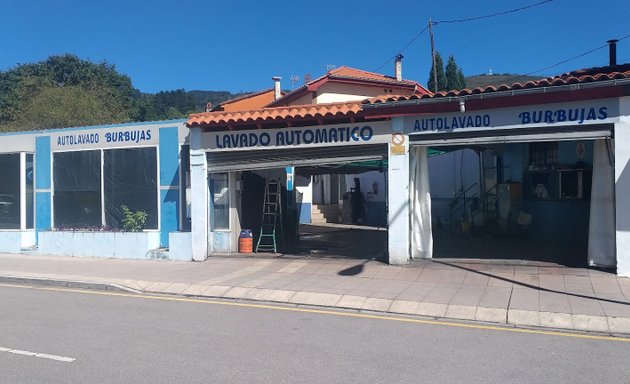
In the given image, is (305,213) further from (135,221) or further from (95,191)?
(135,221)

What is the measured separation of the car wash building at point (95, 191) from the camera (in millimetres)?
14422

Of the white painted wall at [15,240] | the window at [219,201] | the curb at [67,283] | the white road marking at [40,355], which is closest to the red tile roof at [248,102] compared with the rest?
the white painted wall at [15,240]

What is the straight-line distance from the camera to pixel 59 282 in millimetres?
11336

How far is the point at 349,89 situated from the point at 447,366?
80.0 ft

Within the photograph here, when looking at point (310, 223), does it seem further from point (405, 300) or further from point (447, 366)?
point (447, 366)

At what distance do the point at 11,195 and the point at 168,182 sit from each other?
5.46 m

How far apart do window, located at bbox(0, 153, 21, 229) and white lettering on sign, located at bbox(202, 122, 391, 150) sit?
6696 mm

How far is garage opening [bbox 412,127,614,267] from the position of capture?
14.2 meters

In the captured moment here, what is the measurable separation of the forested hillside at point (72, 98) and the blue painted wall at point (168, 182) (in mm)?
21963

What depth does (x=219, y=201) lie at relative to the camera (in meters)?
14.2

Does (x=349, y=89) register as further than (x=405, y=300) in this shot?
Yes

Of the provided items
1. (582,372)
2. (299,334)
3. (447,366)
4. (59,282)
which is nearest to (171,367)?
(299,334)

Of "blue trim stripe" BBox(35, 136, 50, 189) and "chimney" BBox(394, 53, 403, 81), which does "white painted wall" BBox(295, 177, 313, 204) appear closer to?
"chimney" BBox(394, 53, 403, 81)

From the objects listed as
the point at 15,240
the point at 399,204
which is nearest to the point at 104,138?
the point at 15,240
